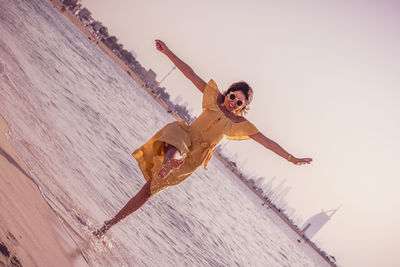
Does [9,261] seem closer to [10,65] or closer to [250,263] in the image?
[10,65]

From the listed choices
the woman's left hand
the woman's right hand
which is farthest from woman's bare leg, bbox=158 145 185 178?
the woman's left hand

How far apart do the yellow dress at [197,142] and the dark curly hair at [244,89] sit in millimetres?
251

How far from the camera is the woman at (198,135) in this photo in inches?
112

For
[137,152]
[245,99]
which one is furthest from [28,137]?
[245,99]

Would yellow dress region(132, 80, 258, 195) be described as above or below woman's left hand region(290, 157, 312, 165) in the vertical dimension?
below

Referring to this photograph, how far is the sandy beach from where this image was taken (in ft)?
5.98

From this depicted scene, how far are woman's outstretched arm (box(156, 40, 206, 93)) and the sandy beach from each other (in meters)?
2.10

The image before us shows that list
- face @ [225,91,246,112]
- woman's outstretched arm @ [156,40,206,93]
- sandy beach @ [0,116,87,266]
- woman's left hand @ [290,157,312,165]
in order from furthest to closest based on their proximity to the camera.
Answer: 1. woman's left hand @ [290,157,312,165]
2. woman's outstretched arm @ [156,40,206,93]
3. face @ [225,91,246,112]
4. sandy beach @ [0,116,87,266]

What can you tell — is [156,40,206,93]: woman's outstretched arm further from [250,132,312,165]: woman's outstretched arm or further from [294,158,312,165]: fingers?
[294,158,312,165]: fingers

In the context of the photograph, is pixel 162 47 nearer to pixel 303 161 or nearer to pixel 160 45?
pixel 160 45

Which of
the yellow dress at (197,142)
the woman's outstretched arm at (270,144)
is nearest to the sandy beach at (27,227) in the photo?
the yellow dress at (197,142)

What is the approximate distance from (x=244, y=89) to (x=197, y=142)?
0.89m

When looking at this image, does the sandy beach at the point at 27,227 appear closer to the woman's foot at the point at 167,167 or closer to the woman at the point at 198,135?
the woman at the point at 198,135

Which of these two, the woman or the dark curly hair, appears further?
the dark curly hair
